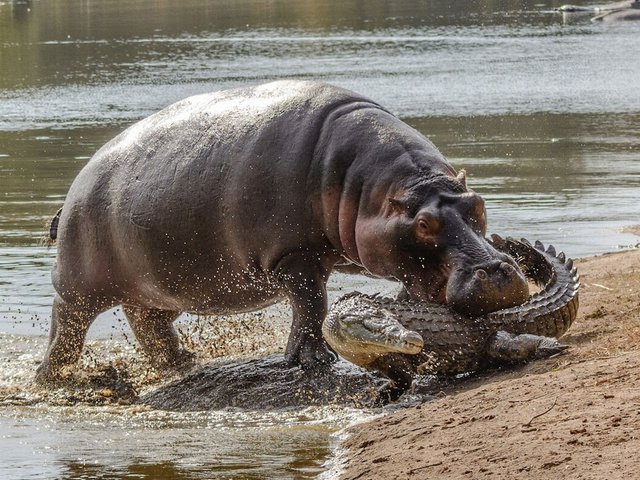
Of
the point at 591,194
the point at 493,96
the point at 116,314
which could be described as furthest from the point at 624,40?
the point at 116,314

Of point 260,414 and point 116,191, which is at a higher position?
point 116,191

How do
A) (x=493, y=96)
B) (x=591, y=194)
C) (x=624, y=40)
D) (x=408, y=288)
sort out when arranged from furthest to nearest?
(x=624, y=40), (x=493, y=96), (x=591, y=194), (x=408, y=288)

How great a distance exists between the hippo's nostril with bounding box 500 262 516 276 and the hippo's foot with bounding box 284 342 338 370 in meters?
1.25

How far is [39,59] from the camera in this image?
127 feet

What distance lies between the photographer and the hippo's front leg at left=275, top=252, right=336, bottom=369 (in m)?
6.93

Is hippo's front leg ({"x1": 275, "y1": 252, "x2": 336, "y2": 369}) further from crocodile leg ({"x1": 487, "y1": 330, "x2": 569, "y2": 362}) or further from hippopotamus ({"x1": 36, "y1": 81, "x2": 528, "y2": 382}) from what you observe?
crocodile leg ({"x1": 487, "y1": 330, "x2": 569, "y2": 362})

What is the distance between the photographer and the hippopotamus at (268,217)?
21.1 ft

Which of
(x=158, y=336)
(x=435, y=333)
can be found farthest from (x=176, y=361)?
(x=435, y=333)

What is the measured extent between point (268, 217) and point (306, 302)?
48 cm

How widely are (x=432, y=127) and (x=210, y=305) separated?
45.0 ft

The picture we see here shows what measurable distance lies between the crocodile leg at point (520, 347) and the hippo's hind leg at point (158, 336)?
2.55m

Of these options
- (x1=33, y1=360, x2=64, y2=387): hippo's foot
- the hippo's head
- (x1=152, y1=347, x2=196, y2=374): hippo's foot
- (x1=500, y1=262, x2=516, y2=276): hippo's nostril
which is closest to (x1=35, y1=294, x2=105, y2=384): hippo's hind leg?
(x1=33, y1=360, x2=64, y2=387): hippo's foot

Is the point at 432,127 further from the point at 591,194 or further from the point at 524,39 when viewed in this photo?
the point at 524,39

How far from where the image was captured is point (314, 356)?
6.98 meters
